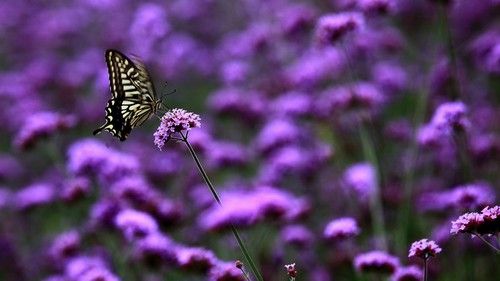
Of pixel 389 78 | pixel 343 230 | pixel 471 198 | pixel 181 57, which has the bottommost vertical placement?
pixel 343 230

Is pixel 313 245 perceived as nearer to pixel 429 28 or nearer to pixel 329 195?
pixel 329 195

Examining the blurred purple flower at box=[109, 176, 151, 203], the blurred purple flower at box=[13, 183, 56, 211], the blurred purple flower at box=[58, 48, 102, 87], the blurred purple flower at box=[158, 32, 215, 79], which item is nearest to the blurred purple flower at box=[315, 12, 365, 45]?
the blurred purple flower at box=[109, 176, 151, 203]

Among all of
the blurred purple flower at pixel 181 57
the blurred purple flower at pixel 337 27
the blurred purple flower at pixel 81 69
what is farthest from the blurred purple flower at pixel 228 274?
the blurred purple flower at pixel 181 57

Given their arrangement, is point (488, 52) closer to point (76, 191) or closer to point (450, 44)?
point (450, 44)

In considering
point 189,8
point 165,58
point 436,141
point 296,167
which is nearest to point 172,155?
point 296,167

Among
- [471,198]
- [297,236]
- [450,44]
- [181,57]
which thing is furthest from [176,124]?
[181,57]

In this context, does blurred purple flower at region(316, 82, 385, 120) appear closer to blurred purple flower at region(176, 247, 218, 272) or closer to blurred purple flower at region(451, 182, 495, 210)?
blurred purple flower at region(451, 182, 495, 210)
